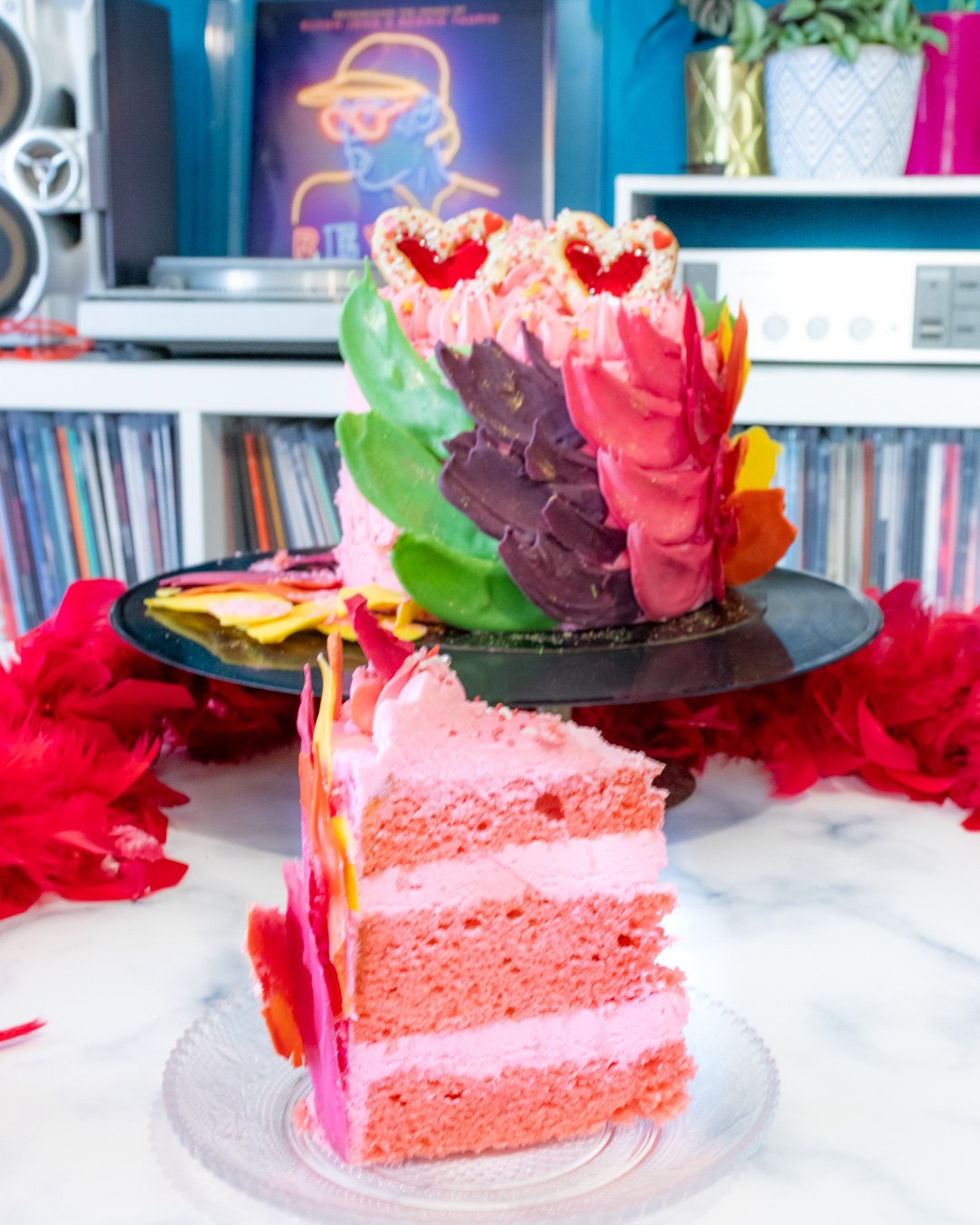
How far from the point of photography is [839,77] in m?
1.86

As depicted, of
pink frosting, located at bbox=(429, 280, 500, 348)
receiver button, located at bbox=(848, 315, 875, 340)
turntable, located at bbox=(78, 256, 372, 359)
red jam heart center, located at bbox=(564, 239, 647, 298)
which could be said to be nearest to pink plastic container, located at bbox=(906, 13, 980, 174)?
receiver button, located at bbox=(848, 315, 875, 340)

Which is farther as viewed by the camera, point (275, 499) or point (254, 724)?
point (275, 499)

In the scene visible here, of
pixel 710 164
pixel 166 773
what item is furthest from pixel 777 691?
Result: pixel 710 164

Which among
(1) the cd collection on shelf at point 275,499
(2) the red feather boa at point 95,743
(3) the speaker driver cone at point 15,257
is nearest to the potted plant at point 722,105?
(1) the cd collection on shelf at point 275,499

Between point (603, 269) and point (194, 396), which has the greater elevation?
point (603, 269)

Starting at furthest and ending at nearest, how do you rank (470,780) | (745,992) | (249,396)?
(249,396), (745,992), (470,780)

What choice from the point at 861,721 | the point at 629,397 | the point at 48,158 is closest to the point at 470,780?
the point at 629,397

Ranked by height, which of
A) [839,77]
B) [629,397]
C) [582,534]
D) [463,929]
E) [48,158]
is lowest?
[463,929]

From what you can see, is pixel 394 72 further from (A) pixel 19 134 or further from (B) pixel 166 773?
(B) pixel 166 773

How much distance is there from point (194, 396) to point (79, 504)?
0.93ft

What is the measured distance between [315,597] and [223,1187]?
22.9 inches

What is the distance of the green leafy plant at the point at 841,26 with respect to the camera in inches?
71.9

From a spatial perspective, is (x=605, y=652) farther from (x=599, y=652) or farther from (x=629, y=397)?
(x=629, y=397)

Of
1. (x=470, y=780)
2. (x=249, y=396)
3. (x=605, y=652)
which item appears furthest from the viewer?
(x=249, y=396)
